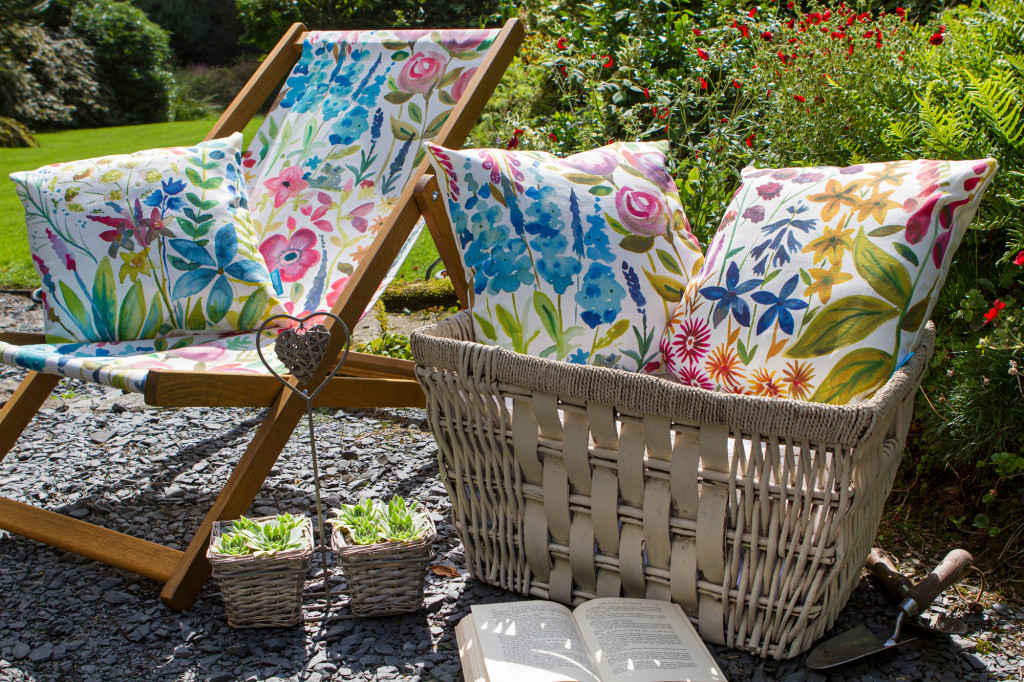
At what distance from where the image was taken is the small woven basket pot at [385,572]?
1592 millimetres

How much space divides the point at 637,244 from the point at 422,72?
45.3 inches

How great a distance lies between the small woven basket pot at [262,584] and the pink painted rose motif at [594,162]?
3.27ft

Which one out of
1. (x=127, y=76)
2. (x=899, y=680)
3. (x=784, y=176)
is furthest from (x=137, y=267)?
(x=127, y=76)

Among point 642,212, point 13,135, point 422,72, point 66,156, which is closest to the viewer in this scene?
point 642,212

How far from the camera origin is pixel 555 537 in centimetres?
164

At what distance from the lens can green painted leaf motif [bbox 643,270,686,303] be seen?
182 centimetres

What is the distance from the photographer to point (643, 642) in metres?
1.41

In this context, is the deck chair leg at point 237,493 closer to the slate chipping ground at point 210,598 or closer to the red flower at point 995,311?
the slate chipping ground at point 210,598

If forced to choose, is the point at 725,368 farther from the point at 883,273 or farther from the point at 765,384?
the point at 883,273

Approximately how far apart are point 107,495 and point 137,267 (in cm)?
65

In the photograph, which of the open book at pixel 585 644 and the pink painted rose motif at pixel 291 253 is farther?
the pink painted rose motif at pixel 291 253

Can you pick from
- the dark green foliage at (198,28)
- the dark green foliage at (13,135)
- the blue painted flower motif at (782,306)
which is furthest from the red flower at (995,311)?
the dark green foliage at (198,28)

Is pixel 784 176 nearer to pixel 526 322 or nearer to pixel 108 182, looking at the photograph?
pixel 526 322

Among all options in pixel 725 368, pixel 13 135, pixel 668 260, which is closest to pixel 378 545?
pixel 725 368
